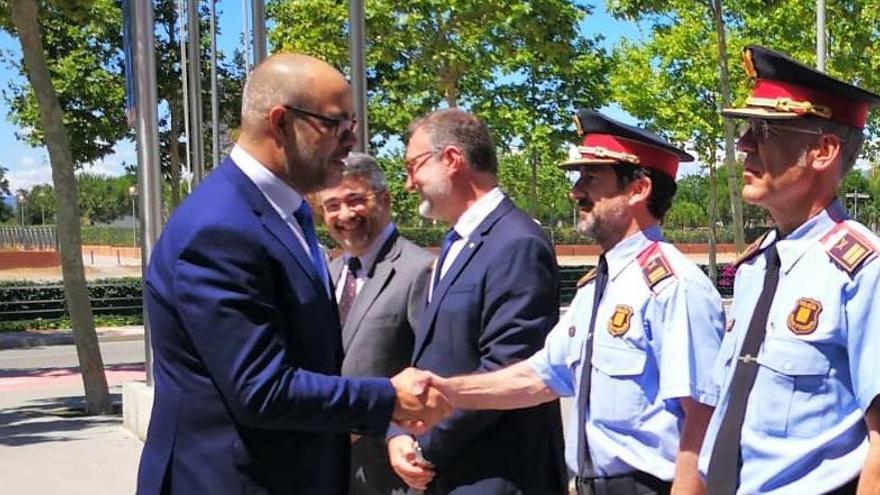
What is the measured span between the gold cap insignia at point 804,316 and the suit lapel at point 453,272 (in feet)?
3.92

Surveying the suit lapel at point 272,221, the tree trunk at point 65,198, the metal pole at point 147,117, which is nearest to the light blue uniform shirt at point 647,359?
the suit lapel at point 272,221

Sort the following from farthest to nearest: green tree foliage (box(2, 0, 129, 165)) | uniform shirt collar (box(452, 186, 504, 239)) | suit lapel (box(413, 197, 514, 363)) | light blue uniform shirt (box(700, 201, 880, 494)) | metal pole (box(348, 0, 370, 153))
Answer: green tree foliage (box(2, 0, 129, 165)) → metal pole (box(348, 0, 370, 153)) → uniform shirt collar (box(452, 186, 504, 239)) → suit lapel (box(413, 197, 514, 363)) → light blue uniform shirt (box(700, 201, 880, 494))

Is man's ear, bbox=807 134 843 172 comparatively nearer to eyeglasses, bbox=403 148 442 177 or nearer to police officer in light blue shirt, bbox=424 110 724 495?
police officer in light blue shirt, bbox=424 110 724 495

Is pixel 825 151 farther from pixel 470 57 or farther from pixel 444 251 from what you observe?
pixel 470 57

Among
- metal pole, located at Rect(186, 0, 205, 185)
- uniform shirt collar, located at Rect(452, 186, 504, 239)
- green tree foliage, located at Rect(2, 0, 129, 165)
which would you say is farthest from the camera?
green tree foliage, located at Rect(2, 0, 129, 165)

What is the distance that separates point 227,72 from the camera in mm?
31125

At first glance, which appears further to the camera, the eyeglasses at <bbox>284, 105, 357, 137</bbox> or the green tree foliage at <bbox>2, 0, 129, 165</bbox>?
the green tree foliage at <bbox>2, 0, 129, 165</bbox>

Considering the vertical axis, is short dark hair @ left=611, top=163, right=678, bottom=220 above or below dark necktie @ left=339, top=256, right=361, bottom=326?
above

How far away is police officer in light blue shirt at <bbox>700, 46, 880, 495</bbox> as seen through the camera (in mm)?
2164

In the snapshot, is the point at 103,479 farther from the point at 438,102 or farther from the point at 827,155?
the point at 438,102

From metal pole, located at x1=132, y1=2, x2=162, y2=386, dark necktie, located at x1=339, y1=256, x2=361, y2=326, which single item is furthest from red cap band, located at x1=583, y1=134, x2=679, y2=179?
metal pole, located at x1=132, y1=2, x2=162, y2=386

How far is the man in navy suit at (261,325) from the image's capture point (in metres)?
2.19

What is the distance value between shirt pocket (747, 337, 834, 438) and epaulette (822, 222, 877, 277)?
7.4 inches

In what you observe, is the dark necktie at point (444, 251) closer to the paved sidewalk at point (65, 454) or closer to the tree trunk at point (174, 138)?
the paved sidewalk at point (65, 454)
